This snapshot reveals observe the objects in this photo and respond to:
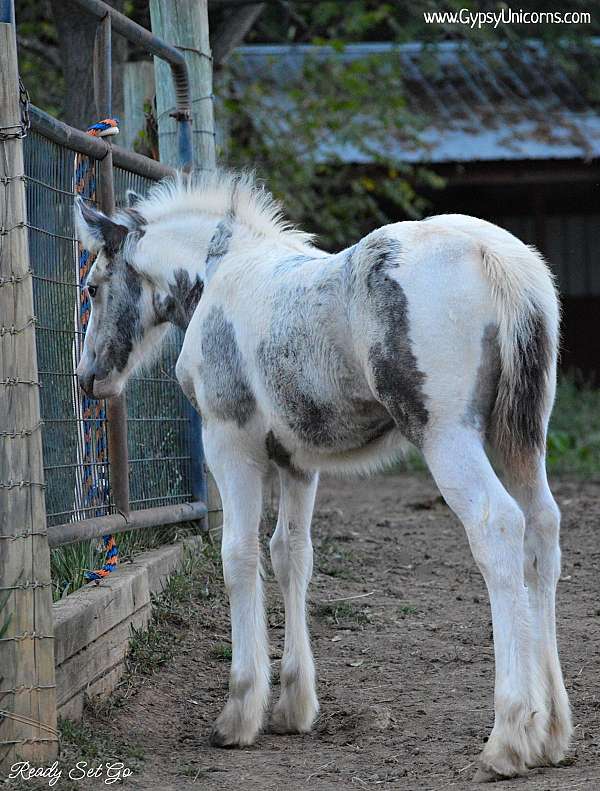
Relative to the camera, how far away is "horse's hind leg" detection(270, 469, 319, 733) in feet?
13.9

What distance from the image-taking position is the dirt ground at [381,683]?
12.0 feet

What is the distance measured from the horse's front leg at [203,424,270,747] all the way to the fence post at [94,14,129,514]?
1036mm

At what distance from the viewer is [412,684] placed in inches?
185

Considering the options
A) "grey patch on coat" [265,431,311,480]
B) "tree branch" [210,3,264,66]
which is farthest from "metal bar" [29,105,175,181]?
"tree branch" [210,3,264,66]

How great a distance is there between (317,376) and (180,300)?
42.6 inches

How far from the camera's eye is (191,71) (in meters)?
6.52

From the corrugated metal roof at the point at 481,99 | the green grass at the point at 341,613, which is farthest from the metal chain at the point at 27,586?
the corrugated metal roof at the point at 481,99

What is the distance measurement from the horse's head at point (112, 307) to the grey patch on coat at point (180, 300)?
0.14 ft

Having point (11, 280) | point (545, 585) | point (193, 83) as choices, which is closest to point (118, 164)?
point (193, 83)

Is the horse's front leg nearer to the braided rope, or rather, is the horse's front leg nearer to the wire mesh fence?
the wire mesh fence

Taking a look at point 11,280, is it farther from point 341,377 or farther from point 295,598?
point 295,598

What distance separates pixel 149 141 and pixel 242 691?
12.6ft

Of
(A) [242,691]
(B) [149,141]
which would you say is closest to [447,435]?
(A) [242,691]

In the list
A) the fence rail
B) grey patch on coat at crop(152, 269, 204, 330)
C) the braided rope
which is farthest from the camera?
the braided rope
